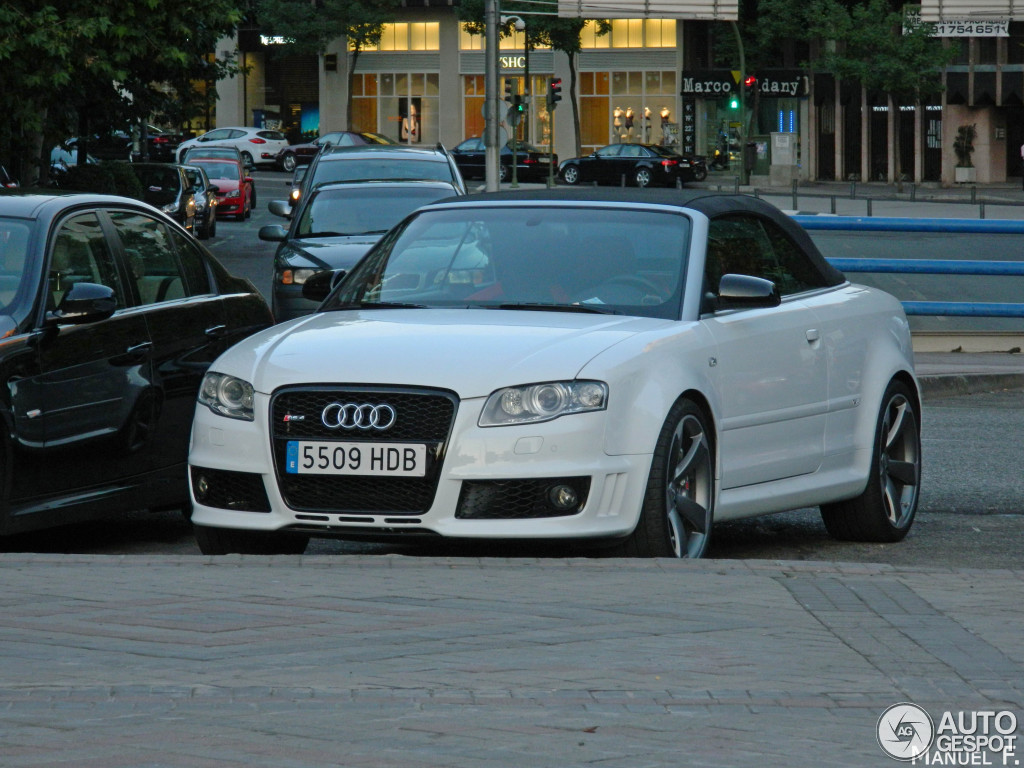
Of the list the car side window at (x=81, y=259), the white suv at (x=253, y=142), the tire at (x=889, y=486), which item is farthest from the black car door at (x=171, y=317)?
the white suv at (x=253, y=142)

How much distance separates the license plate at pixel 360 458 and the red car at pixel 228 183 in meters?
36.5

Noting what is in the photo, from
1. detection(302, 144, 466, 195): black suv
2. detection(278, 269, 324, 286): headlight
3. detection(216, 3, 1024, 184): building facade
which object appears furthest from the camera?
detection(216, 3, 1024, 184): building facade

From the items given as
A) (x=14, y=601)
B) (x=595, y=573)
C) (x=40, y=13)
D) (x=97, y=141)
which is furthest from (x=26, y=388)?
(x=97, y=141)

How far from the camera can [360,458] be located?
6.32 m

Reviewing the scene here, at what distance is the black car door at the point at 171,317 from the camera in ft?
26.0

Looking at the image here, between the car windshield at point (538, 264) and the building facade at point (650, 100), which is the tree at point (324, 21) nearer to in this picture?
the building facade at point (650, 100)

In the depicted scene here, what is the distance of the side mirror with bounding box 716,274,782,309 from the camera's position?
7.05 m

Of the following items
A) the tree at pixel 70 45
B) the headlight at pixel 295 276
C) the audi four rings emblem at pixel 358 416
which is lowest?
the headlight at pixel 295 276

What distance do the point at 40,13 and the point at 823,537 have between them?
64.6ft

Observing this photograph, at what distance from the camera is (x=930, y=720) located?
173 inches

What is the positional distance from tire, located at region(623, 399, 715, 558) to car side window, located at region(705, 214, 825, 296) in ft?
2.62

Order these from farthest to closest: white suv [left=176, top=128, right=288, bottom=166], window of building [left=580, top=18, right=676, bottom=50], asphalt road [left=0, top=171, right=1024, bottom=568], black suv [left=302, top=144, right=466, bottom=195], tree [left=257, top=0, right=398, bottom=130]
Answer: window of building [left=580, top=18, right=676, bottom=50]
tree [left=257, top=0, right=398, bottom=130]
white suv [left=176, top=128, right=288, bottom=166]
black suv [left=302, top=144, right=466, bottom=195]
asphalt road [left=0, top=171, right=1024, bottom=568]

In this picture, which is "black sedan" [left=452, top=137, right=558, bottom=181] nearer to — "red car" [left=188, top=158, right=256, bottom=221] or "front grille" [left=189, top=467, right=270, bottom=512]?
"red car" [left=188, top=158, right=256, bottom=221]

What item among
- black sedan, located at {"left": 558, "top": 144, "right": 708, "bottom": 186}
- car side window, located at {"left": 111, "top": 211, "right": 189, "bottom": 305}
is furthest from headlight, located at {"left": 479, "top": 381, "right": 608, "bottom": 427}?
black sedan, located at {"left": 558, "top": 144, "right": 708, "bottom": 186}
